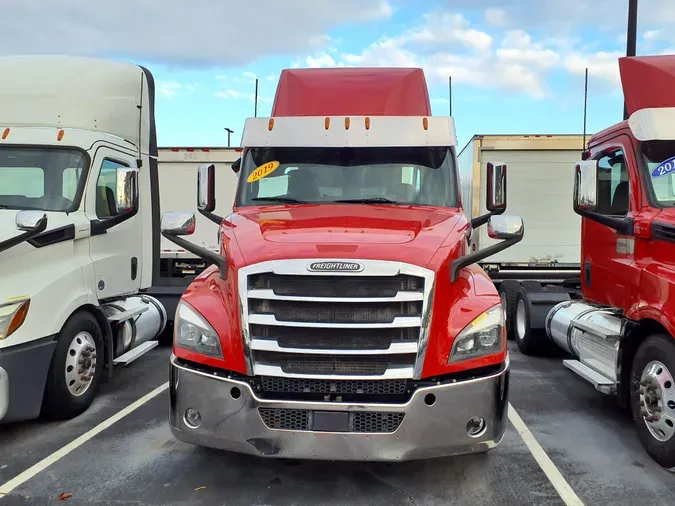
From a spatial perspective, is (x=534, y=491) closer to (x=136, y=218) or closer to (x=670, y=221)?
(x=670, y=221)

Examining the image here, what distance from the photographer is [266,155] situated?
500 cm

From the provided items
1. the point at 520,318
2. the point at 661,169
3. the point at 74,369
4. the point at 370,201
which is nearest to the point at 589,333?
the point at 661,169

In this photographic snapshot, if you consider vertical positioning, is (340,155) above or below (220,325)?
above

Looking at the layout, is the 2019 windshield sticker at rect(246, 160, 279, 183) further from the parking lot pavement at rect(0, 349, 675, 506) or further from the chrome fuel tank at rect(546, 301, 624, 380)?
the chrome fuel tank at rect(546, 301, 624, 380)

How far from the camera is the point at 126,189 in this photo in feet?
17.9

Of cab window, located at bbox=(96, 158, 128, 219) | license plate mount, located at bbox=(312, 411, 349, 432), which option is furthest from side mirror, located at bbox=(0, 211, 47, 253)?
license plate mount, located at bbox=(312, 411, 349, 432)

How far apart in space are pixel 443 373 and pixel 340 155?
2.32m

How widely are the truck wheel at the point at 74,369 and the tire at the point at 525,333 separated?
5.27 m

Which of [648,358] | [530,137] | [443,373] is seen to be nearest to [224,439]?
[443,373]

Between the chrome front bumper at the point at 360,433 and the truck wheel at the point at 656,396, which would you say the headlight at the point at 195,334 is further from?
the truck wheel at the point at 656,396

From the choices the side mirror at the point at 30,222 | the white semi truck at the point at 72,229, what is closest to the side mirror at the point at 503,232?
the side mirror at the point at 30,222

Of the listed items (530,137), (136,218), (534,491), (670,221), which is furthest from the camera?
(530,137)

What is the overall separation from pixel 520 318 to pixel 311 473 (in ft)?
16.1

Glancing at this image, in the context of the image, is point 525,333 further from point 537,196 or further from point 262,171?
point 262,171
